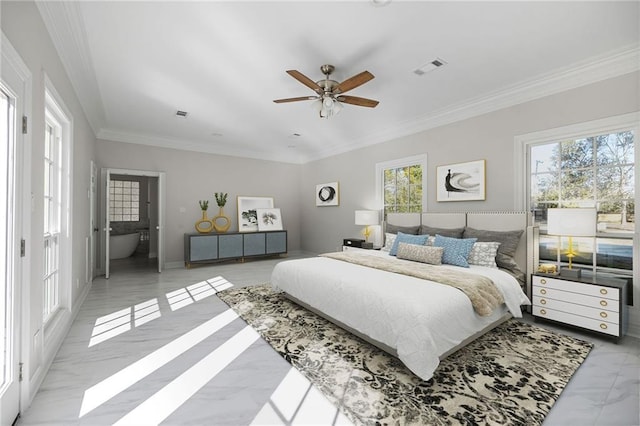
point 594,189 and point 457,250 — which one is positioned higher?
point 594,189

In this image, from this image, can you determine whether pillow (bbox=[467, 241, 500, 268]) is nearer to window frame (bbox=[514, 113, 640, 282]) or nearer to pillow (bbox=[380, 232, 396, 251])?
window frame (bbox=[514, 113, 640, 282])

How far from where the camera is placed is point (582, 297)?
2.71 meters

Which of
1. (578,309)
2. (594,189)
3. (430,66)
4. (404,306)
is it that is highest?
(430,66)

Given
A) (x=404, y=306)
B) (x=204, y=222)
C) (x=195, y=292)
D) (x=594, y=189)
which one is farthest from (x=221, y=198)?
(x=594, y=189)

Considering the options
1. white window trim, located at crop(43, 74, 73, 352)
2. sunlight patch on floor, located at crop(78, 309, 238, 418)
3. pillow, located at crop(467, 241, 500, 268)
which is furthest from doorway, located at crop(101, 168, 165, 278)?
pillow, located at crop(467, 241, 500, 268)

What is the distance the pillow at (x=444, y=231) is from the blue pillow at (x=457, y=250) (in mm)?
272

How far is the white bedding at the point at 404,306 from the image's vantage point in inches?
76.7

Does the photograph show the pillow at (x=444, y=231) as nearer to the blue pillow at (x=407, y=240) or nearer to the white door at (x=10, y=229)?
the blue pillow at (x=407, y=240)

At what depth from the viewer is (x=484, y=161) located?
391 cm

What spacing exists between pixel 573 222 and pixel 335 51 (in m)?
2.89

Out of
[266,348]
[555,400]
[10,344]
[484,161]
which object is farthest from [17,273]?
[484,161]

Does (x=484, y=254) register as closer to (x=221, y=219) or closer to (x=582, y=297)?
(x=582, y=297)

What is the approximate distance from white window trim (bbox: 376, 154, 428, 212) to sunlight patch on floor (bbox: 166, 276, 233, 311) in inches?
123

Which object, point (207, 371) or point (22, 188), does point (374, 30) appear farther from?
point (207, 371)
